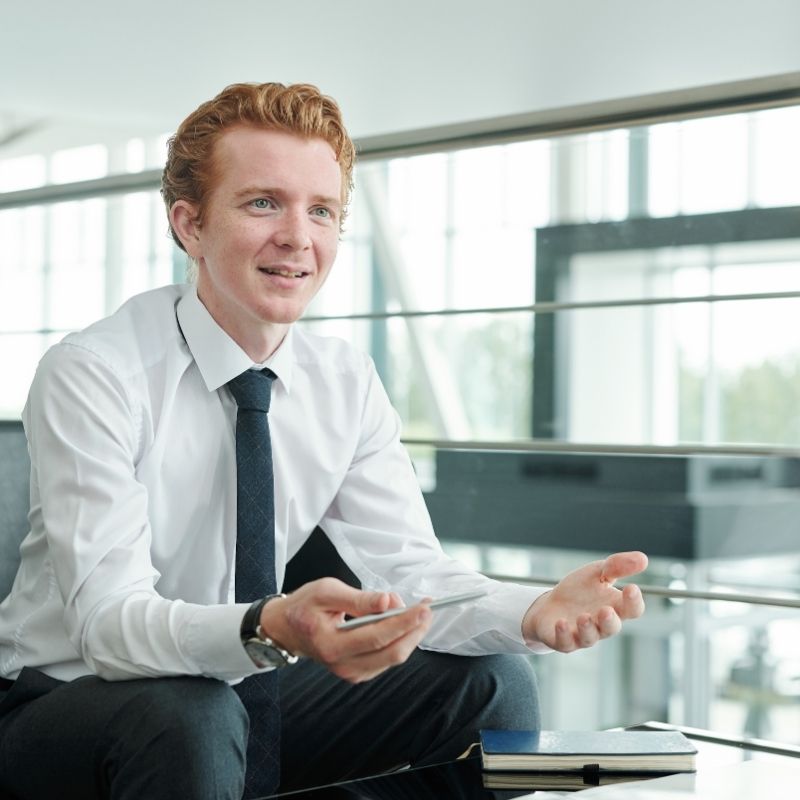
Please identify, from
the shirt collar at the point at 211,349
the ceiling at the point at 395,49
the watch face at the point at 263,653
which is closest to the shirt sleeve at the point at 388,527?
the shirt collar at the point at 211,349

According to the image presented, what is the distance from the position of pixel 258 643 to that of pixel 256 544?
0.24m

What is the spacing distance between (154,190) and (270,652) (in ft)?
3.87

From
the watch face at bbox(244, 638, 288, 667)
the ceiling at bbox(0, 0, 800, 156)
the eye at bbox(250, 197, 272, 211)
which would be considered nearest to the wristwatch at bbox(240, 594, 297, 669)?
the watch face at bbox(244, 638, 288, 667)

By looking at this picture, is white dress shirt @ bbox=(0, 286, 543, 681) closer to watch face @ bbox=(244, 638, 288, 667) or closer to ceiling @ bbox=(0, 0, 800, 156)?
watch face @ bbox=(244, 638, 288, 667)

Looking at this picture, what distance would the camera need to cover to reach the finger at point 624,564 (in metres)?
1.17

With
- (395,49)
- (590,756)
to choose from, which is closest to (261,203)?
(590,756)

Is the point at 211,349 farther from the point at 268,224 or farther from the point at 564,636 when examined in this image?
the point at 564,636

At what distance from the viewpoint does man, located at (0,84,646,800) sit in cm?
108

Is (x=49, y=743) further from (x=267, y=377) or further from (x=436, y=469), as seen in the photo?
(x=436, y=469)

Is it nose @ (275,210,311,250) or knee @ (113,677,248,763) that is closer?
knee @ (113,677,248,763)

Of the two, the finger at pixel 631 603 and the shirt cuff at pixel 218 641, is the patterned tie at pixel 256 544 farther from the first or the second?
the finger at pixel 631 603

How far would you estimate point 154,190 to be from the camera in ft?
6.72

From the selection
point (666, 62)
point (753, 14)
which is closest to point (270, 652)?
point (753, 14)

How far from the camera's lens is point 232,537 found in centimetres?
135
